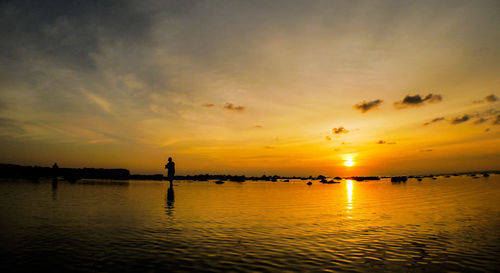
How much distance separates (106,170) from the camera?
14762cm

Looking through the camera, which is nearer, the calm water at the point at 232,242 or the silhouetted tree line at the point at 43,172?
the calm water at the point at 232,242

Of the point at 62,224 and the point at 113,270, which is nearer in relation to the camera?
the point at 113,270

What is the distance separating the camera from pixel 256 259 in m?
13.7

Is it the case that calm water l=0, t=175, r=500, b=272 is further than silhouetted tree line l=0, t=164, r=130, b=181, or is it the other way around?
silhouetted tree line l=0, t=164, r=130, b=181

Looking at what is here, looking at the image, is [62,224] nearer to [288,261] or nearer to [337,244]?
[288,261]

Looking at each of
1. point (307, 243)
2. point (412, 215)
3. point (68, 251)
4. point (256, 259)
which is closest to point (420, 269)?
point (307, 243)

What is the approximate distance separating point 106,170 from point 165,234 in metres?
146

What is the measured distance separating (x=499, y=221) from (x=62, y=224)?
1388 inches

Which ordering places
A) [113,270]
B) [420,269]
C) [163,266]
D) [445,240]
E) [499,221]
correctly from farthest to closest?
[499,221] < [445,240] < [420,269] < [163,266] < [113,270]

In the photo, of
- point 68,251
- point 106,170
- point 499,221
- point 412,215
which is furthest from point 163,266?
point 106,170

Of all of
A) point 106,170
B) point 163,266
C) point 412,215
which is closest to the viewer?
point 163,266

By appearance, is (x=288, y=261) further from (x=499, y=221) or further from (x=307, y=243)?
(x=499, y=221)

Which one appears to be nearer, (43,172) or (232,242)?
(232,242)

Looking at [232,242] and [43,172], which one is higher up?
[43,172]
